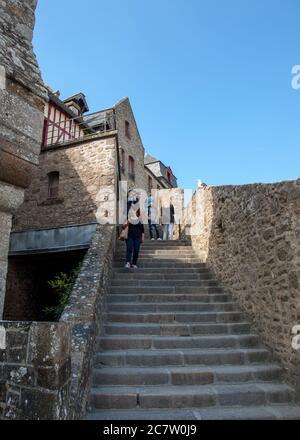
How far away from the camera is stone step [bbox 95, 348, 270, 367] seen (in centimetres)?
381

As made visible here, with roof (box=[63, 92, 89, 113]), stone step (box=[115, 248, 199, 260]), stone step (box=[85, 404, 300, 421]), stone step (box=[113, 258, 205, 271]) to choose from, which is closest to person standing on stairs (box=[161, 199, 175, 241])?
stone step (box=[115, 248, 199, 260])

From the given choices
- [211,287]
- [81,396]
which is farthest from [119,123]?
[81,396]

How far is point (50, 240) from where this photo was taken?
8531 mm

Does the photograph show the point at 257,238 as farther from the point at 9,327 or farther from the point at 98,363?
the point at 9,327

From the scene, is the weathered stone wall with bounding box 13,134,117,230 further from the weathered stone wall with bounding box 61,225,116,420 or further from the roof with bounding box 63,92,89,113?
the roof with bounding box 63,92,89,113

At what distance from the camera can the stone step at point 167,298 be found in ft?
17.5

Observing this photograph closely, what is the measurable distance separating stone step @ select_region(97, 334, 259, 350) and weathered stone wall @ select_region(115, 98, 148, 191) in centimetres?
1258

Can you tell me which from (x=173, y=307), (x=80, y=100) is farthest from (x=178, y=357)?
(x=80, y=100)

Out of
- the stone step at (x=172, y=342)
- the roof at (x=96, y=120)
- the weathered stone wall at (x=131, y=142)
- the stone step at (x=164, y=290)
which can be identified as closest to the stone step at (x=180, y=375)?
the stone step at (x=172, y=342)

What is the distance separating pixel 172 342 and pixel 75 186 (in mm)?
7954

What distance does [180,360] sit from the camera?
3.88 m

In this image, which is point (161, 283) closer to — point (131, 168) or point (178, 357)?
point (178, 357)

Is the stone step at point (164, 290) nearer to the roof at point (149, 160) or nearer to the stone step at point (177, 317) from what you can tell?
the stone step at point (177, 317)
